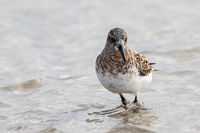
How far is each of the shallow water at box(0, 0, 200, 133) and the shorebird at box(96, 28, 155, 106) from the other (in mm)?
689

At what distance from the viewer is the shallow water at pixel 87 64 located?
7863mm

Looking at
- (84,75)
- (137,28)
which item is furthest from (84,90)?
(137,28)

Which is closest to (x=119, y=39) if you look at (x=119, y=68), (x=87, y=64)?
(x=119, y=68)

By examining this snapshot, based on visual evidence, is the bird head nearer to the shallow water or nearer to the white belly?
the white belly

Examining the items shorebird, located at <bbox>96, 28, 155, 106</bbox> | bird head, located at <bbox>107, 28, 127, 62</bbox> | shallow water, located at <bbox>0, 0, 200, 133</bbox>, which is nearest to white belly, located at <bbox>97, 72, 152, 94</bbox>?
shorebird, located at <bbox>96, 28, 155, 106</bbox>

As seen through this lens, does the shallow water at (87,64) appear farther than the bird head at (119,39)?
Yes

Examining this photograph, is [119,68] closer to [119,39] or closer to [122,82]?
[122,82]

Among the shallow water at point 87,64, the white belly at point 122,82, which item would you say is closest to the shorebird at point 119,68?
the white belly at point 122,82

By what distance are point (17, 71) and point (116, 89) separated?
162 inches

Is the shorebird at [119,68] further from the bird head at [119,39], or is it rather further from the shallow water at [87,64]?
the shallow water at [87,64]

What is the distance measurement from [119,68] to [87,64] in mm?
3784

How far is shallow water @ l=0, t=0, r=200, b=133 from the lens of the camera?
7863 mm

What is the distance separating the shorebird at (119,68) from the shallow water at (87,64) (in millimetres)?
689

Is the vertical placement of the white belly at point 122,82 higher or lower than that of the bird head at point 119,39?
lower
